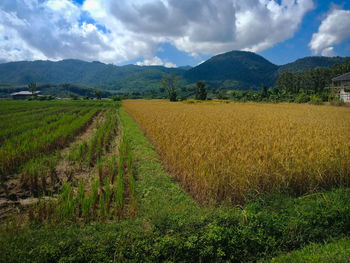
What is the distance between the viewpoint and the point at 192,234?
2.89m

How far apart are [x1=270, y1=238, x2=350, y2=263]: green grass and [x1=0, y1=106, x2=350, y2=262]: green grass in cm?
11

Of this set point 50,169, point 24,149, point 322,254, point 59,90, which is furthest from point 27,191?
point 59,90

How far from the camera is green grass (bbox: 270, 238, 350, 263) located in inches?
97.4

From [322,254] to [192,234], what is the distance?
194 centimetres

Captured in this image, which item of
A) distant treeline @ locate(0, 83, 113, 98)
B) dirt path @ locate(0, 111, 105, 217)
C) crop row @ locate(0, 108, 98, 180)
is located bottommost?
dirt path @ locate(0, 111, 105, 217)

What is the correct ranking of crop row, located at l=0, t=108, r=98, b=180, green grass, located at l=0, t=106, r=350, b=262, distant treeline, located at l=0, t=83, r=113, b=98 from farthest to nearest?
distant treeline, located at l=0, t=83, r=113, b=98
crop row, located at l=0, t=108, r=98, b=180
green grass, located at l=0, t=106, r=350, b=262

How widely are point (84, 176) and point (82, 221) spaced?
2.54 meters

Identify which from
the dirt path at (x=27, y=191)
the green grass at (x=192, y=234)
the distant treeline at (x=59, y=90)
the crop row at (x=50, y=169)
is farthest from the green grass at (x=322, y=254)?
the distant treeline at (x=59, y=90)

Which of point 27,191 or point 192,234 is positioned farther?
point 27,191

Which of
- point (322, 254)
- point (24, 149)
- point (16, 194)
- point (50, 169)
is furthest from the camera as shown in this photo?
point (24, 149)

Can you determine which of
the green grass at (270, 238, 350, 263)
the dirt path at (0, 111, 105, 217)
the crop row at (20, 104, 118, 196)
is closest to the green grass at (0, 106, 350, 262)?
the green grass at (270, 238, 350, 263)

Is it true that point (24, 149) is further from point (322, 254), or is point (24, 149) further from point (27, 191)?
point (322, 254)

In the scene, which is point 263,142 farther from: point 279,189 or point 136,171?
point 136,171

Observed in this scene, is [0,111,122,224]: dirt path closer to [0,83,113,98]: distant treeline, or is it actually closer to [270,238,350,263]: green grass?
[270,238,350,263]: green grass
